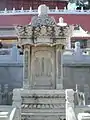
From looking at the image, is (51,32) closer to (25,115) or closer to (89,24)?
(25,115)

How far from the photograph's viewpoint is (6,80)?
15859mm

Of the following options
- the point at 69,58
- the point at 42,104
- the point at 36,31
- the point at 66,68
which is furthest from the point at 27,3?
the point at 42,104

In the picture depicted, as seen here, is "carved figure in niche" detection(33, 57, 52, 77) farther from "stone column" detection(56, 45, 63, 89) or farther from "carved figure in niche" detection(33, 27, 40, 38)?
"carved figure in niche" detection(33, 27, 40, 38)

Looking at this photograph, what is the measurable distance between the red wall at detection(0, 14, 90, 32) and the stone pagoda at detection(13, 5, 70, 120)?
1357 centimetres

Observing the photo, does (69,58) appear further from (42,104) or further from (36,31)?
(42,104)

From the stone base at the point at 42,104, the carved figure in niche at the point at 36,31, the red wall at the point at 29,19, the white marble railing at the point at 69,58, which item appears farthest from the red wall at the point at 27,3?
the stone base at the point at 42,104

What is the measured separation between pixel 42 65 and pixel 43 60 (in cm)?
16

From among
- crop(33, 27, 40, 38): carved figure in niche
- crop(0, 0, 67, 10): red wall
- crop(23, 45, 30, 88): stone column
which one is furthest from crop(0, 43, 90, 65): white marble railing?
crop(0, 0, 67, 10): red wall

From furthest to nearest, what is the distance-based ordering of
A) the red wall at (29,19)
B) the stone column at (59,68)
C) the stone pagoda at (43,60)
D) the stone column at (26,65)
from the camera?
the red wall at (29,19) < the stone column at (26,65) < the stone column at (59,68) < the stone pagoda at (43,60)

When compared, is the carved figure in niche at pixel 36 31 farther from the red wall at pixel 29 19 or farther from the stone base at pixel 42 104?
the red wall at pixel 29 19

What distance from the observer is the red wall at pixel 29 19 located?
2502 centimetres

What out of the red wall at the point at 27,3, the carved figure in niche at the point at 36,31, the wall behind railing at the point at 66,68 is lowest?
the wall behind railing at the point at 66,68

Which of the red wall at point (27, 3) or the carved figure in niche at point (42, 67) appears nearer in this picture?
the carved figure in niche at point (42, 67)

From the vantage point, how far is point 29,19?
25250 mm
